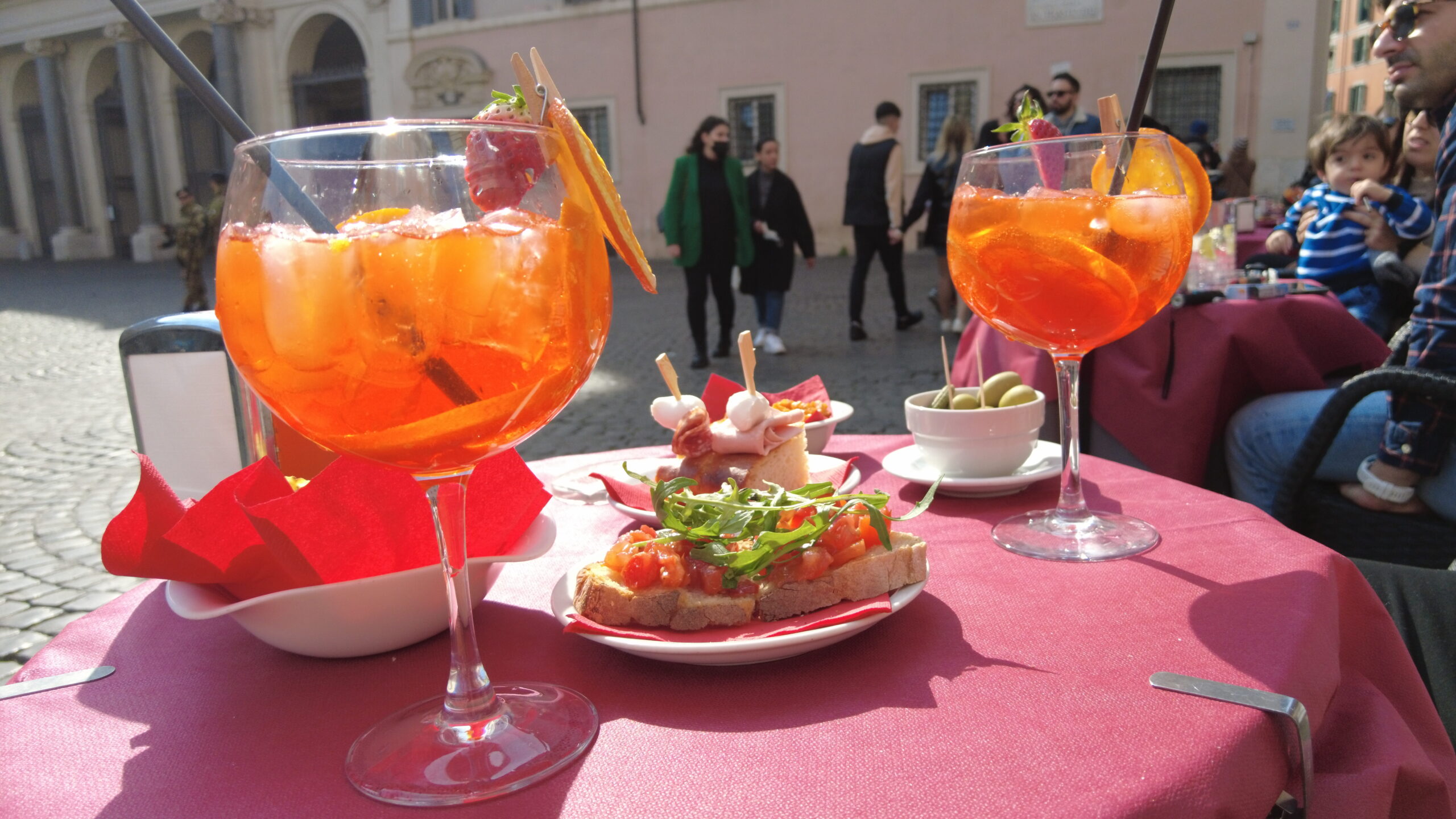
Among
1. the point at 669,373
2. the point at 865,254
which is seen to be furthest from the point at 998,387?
the point at 865,254

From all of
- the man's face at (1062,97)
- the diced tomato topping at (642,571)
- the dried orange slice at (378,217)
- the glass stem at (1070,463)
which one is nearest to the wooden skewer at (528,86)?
the dried orange slice at (378,217)

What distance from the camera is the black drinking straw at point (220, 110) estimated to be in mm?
693

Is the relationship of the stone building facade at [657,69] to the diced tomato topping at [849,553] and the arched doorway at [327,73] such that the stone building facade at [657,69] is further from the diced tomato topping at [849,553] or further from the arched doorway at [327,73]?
the diced tomato topping at [849,553]

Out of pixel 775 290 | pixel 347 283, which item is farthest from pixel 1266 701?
pixel 775 290

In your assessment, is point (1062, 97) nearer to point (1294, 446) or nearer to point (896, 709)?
point (1294, 446)

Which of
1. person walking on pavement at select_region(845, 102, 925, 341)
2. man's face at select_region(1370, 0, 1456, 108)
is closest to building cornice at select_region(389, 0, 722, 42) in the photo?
person walking on pavement at select_region(845, 102, 925, 341)

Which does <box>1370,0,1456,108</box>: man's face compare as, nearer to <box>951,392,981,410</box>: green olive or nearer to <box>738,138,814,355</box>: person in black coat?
<box>951,392,981,410</box>: green olive

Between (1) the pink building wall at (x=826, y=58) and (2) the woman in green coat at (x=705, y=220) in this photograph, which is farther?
(1) the pink building wall at (x=826, y=58)

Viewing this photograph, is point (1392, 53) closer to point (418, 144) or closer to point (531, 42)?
point (418, 144)

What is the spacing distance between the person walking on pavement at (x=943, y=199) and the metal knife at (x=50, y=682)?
8.07 m

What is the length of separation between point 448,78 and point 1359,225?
793 inches

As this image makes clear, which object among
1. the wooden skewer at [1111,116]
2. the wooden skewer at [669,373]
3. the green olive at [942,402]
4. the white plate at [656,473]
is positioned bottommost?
the white plate at [656,473]

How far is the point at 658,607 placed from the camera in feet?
2.91

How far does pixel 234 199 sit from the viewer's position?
2.43 feet
